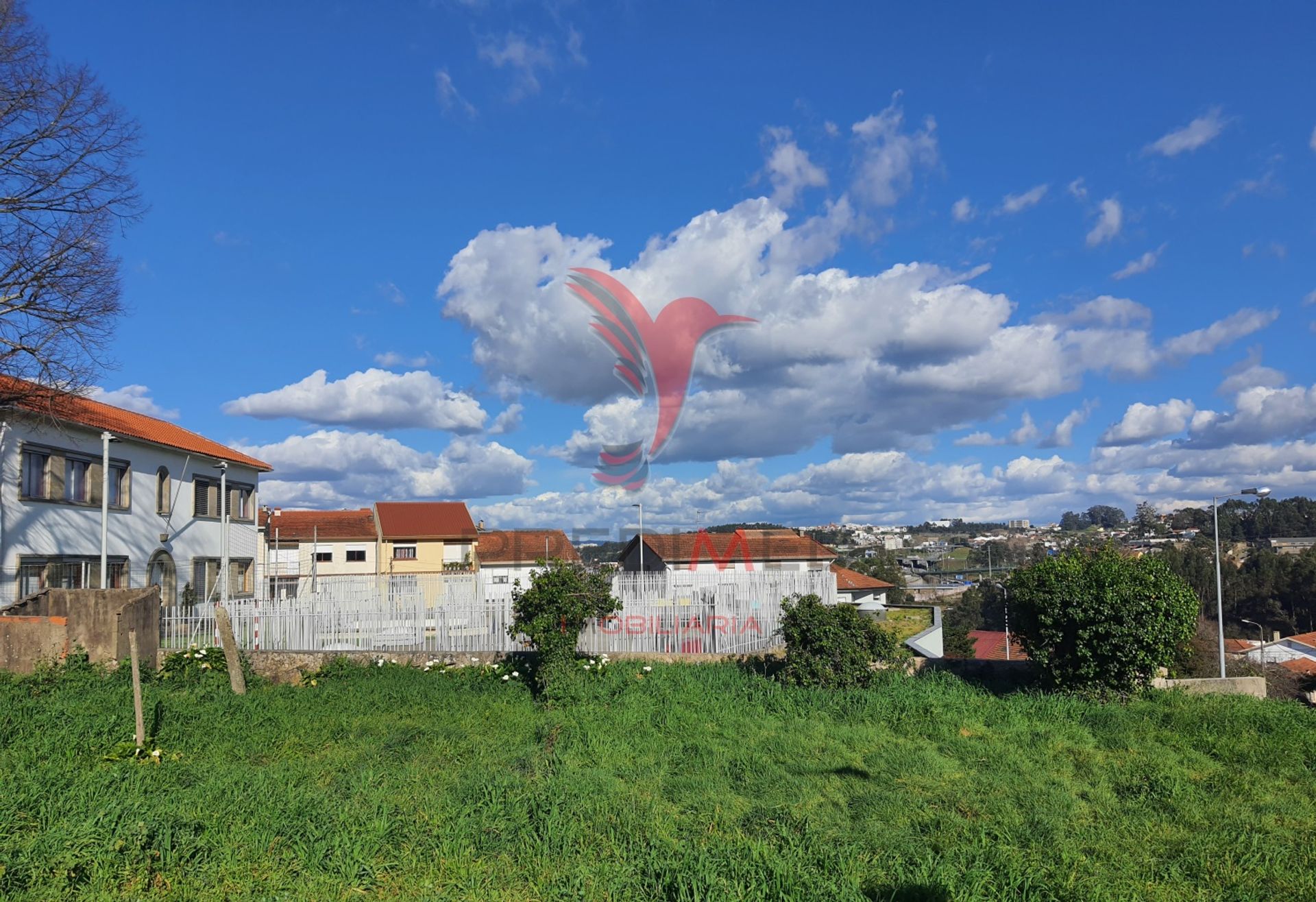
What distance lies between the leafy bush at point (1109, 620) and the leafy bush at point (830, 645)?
2354 millimetres

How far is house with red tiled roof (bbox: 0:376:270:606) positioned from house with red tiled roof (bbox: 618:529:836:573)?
17.8 meters

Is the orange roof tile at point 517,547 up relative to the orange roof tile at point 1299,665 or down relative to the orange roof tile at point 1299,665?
up

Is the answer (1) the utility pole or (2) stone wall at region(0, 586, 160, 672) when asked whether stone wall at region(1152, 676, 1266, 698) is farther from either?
(1) the utility pole

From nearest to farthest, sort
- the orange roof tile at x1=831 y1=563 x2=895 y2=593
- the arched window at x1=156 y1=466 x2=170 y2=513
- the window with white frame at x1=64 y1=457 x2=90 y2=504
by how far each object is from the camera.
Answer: the window with white frame at x1=64 y1=457 x2=90 y2=504
the arched window at x1=156 y1=466 x2=170 y2=513
the orange roof tile at x1=831 y1=563 x2=895 y2=593

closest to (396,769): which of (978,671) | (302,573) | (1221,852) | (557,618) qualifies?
(557,618)

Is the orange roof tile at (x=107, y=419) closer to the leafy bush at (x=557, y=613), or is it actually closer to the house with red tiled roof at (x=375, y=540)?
the leafy bush at (x=557, y=613)

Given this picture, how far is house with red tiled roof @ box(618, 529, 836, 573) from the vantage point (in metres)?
41.8

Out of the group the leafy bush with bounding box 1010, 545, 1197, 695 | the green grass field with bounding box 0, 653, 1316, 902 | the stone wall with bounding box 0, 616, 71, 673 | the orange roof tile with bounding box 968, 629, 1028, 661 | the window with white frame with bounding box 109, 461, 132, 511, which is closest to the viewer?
the green grass field with bounding box 0, 653, 1316, 902

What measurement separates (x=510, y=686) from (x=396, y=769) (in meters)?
4.86

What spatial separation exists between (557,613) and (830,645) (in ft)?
13.9

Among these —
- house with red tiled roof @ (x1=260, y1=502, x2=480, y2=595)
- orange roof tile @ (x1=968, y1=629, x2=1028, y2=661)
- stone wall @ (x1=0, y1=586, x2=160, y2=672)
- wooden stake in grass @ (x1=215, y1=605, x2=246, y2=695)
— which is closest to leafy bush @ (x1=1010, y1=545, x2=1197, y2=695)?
wooden stake in grass @ (x1=215, y1=605, x2=246, y2=695)

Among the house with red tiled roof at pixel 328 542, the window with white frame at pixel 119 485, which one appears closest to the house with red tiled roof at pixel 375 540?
the house with red tiled roof at pixel 328 542

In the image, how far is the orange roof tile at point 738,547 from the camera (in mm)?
42094

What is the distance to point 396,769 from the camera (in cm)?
855
